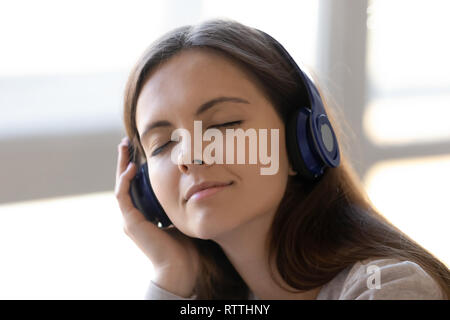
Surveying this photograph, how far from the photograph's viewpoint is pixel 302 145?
40.4 inches

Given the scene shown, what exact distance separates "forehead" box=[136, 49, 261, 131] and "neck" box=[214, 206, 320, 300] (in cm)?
28

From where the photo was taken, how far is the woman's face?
3.26 feet

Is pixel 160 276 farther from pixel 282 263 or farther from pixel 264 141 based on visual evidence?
pixel 264 141

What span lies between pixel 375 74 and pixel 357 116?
0.53ft

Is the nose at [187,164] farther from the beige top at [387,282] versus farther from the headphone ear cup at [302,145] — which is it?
the beige top at [387,282]

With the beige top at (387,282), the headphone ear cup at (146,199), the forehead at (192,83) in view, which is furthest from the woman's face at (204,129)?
the beige top at (387,282)

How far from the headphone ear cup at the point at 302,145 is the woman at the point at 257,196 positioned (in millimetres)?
23

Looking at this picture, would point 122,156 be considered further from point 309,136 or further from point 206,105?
point 309,136

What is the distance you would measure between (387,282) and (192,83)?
1.70 feet

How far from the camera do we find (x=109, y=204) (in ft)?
5.39

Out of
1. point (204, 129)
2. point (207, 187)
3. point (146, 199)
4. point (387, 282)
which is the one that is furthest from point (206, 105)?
point (387, 282)

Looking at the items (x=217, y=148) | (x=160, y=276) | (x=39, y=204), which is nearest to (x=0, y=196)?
(x=39, y=204)

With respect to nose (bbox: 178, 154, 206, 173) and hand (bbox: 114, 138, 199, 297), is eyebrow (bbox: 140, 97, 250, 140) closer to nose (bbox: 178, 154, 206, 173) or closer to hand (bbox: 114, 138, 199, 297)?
nose (bbox: 178, 154, 206, 173)

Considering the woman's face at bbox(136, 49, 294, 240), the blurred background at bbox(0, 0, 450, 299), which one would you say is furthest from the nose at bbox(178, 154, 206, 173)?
the blurred background at bbox(0, 0, 450, 299)
